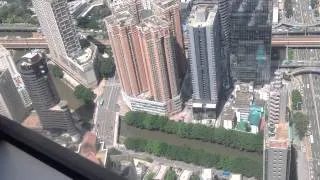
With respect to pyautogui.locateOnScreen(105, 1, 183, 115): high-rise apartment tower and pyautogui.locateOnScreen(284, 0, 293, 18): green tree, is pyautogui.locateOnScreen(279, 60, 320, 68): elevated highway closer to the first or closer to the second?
pyautogui.locateOnScreen(284, 0, 293, 18): green tree

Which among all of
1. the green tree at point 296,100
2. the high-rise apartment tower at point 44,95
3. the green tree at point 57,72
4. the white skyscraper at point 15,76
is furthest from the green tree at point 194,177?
the green tree at point 57,72

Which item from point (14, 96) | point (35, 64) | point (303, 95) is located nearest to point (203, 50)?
point (303, 95)

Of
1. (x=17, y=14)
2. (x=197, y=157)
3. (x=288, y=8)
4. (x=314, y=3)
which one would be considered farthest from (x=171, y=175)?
(x=17, y=14)

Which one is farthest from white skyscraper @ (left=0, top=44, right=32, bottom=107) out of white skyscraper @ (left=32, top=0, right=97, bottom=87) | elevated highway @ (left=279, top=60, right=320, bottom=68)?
elevated highway @ (left=279, top=60, right=320, bottom=68)

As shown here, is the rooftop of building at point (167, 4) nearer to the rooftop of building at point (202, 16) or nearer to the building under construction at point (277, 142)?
the rooftop of building at point (202, 16)

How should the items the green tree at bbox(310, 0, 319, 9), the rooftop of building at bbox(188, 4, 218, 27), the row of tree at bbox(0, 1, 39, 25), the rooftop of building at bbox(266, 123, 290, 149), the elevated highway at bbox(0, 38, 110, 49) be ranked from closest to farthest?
the rooftop of building at bbox(266, 123, 290, 149) → the rooftop of building at bbox(188, 4, 218, 27) → the green tree at bbox(310, 0, 319, 9) → the elevated highway at bbox(0, 38, 110, 49) → the row of tree at bbox(0, 1, 39, 25)

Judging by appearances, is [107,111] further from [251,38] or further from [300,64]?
[300,64]
